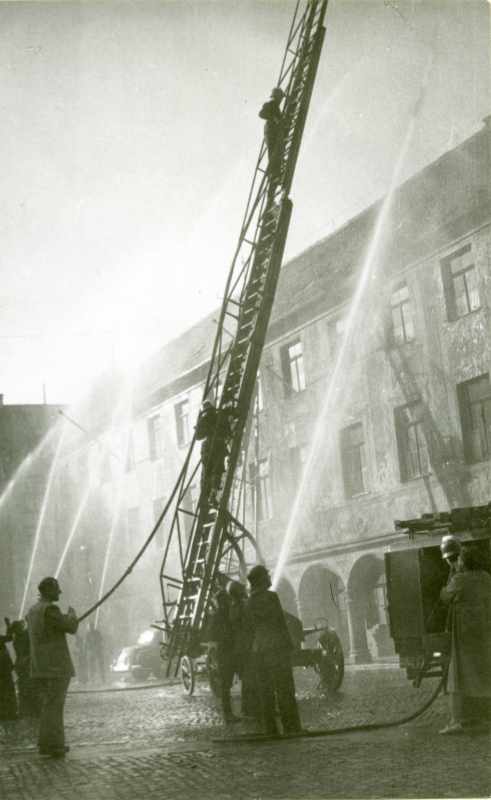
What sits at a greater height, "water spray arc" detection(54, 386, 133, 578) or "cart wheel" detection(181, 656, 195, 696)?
"water spray arc" detection(54, 386, 133, 578)

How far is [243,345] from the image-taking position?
16.4m

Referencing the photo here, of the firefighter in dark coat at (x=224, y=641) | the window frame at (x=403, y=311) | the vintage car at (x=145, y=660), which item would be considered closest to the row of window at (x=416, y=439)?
the window frame at (x=403, y=311)

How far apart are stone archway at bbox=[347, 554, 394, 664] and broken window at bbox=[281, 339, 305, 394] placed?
565 cm

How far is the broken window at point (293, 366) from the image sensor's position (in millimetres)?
29481

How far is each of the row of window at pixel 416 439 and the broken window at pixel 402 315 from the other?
169 centimetres

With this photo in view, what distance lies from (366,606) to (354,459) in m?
3.84

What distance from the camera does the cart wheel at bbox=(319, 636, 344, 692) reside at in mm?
15039

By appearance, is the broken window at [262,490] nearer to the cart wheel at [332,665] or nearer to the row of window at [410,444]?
the row of window at [410,444]

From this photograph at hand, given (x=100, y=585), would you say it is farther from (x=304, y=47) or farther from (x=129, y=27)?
(x=129, y=27)

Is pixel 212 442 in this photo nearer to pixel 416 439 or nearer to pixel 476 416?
pixel 476 416

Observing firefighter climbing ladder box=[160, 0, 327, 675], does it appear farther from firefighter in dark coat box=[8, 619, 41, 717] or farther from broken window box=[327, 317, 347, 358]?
broken window box=[327, 317, 347, 358]

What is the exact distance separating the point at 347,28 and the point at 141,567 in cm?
3123

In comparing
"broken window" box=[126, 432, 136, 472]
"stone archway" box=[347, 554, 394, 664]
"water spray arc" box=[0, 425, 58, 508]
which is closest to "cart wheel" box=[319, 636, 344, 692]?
"stone archway" box=[347, 554, 394, 664]

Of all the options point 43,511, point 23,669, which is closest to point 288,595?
point 23,669
